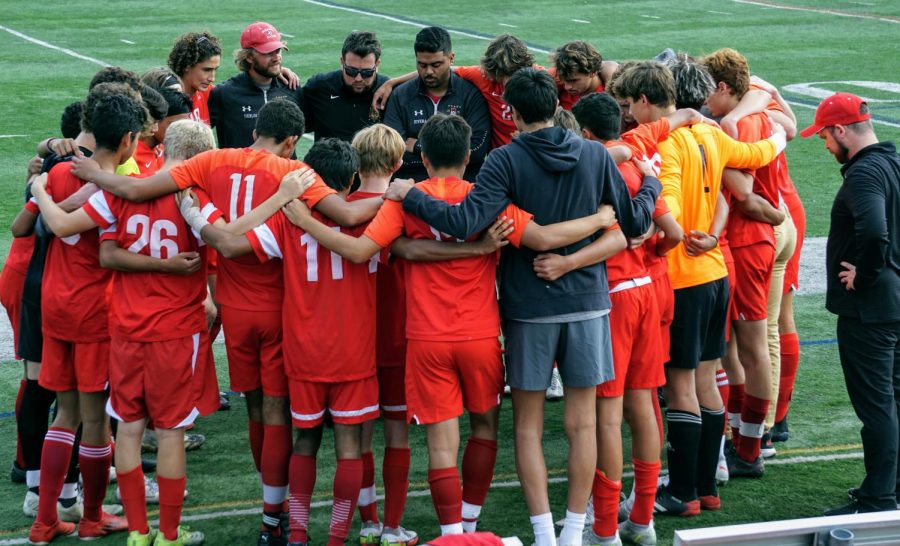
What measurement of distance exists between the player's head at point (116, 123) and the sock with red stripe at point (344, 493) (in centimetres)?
174

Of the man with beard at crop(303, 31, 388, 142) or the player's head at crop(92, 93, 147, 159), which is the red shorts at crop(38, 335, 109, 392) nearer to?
the player's head at crop(92, 93, 147, 159)

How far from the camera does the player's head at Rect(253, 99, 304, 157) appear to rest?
208 inches

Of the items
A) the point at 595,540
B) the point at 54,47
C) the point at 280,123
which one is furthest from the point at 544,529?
the point at 54,47

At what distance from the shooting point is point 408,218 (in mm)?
5004

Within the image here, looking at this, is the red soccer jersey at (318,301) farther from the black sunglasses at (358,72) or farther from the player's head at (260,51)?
the player's head at (260,51)

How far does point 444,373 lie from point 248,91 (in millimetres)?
3619

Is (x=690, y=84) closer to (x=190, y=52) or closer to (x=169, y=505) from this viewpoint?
(x=169, y=505)

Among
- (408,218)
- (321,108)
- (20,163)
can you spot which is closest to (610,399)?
(408,218)

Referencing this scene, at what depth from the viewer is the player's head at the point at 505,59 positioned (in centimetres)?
705

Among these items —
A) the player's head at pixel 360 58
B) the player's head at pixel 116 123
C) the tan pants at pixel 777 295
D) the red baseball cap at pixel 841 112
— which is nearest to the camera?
the player's head at pixel 116 123

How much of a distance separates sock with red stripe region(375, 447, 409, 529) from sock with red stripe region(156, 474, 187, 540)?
0.94 metres

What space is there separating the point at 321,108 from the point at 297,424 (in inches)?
128

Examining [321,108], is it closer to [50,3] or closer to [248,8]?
[248,8]

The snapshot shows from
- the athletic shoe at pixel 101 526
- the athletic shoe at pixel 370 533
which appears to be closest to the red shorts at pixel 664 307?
the athletic shoe at pixel 370 533
